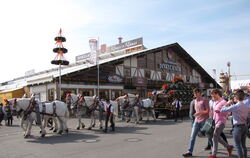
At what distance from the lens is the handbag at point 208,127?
5.99 metres

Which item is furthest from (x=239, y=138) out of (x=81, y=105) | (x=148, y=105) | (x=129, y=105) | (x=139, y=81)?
(x=139, y=81)

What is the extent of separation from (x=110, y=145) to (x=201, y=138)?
3.63m

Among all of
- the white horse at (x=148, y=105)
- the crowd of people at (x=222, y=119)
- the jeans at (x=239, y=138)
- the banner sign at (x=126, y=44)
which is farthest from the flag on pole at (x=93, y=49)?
the banner sign at (x=126, y=44)

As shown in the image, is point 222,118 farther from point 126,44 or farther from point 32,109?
Answer: point 126,44

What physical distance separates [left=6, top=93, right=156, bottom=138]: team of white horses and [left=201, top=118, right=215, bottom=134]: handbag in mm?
7178

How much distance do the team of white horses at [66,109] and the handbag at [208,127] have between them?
7178mm

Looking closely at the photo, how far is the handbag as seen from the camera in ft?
19.6

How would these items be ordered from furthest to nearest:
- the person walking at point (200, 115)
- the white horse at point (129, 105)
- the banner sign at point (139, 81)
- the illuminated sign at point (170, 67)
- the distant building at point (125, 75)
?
the illuminated sign at point (170, 67) < the banner sign at point (139, 81) < the distant building at point (125, 75) < the white horse at point (129, 105) < the person walking at point (200, 115)

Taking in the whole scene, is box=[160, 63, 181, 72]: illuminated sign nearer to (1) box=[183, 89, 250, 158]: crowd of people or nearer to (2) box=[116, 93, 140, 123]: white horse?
(2) box=[116, 93, 140, 123]: white horse

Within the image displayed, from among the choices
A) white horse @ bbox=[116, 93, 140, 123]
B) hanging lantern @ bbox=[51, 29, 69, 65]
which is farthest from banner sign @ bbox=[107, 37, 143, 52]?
white horse @ bbox=[116, 93, 140, 123]

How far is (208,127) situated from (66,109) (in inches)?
307

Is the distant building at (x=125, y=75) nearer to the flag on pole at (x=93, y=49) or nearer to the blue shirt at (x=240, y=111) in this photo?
the flag on pole at (x=93, y=49)

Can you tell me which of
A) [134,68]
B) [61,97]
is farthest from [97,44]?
[134,68]

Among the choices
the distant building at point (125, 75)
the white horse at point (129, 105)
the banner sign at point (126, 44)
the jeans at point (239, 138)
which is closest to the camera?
the jeans at point (239, 138)
